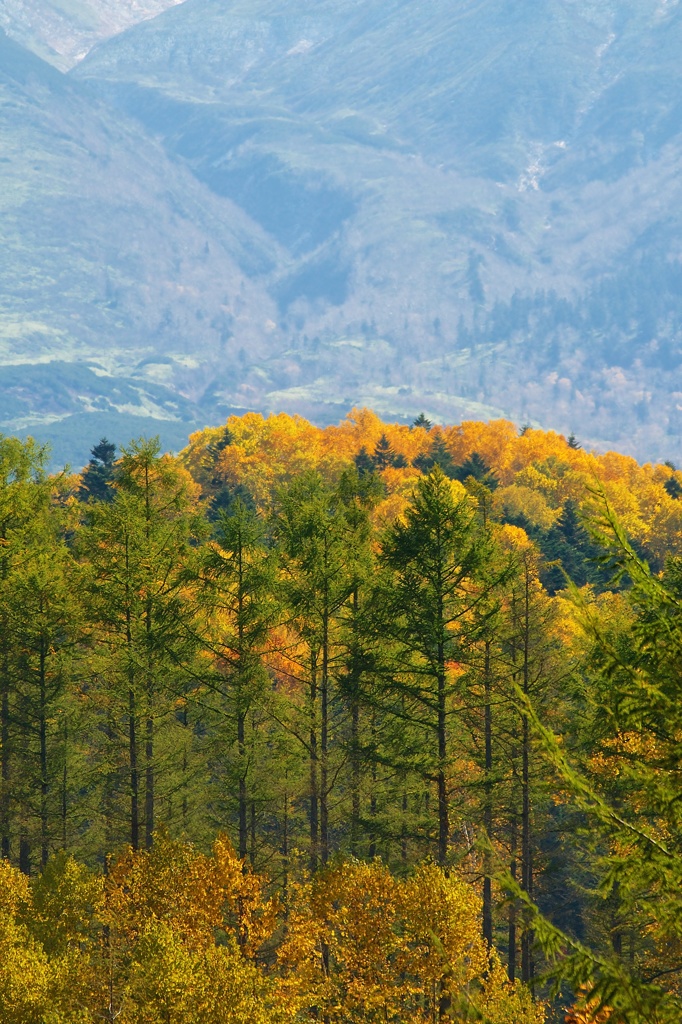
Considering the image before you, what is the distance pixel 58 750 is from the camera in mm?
40688

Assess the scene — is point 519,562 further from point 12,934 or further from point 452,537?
point 12,934

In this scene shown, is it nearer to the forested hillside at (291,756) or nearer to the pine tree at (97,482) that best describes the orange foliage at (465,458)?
the pine tree at (97,482)

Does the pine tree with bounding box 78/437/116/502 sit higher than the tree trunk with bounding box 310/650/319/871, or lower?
higher

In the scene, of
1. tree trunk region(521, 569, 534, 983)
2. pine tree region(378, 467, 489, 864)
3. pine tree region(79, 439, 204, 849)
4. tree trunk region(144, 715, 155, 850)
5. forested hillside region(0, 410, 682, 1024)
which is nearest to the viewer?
forested hillside region(0, 410, 682, 1024)

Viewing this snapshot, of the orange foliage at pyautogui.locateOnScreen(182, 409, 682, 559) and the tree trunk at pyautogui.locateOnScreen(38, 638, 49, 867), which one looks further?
the orange foliage at pyautogui.locateOnScreen(182, 409, 682, 559)

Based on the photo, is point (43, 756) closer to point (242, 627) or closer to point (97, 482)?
point (242, 627)

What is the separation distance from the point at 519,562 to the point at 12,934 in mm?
15358

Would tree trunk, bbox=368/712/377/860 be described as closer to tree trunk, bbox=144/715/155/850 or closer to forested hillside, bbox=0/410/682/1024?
forested hillside, bbox=0/410/682/1024

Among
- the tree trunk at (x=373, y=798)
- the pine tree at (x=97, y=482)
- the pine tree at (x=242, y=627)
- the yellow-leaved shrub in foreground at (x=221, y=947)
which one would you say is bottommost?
the yellow-leaved shrub in foreground at (x=221, y=947)

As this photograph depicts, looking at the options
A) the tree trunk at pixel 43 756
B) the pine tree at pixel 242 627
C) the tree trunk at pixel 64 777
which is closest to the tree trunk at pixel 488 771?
the pine tree at pixel 242 627

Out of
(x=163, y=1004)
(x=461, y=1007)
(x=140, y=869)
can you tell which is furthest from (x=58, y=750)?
(x=461, y=1007)

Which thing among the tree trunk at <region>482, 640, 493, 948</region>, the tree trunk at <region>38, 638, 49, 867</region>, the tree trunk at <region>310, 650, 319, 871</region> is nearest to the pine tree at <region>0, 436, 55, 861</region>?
the tree trunk at <region>38, 638, 49, 867</region>

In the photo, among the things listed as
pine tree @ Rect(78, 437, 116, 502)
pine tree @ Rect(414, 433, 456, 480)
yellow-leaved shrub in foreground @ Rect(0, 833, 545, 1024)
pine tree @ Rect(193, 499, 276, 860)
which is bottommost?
yellow-leaved shrub in foreground @ Rect(0, 833, 545, 1024)

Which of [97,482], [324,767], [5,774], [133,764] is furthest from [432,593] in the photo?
[97,482]
